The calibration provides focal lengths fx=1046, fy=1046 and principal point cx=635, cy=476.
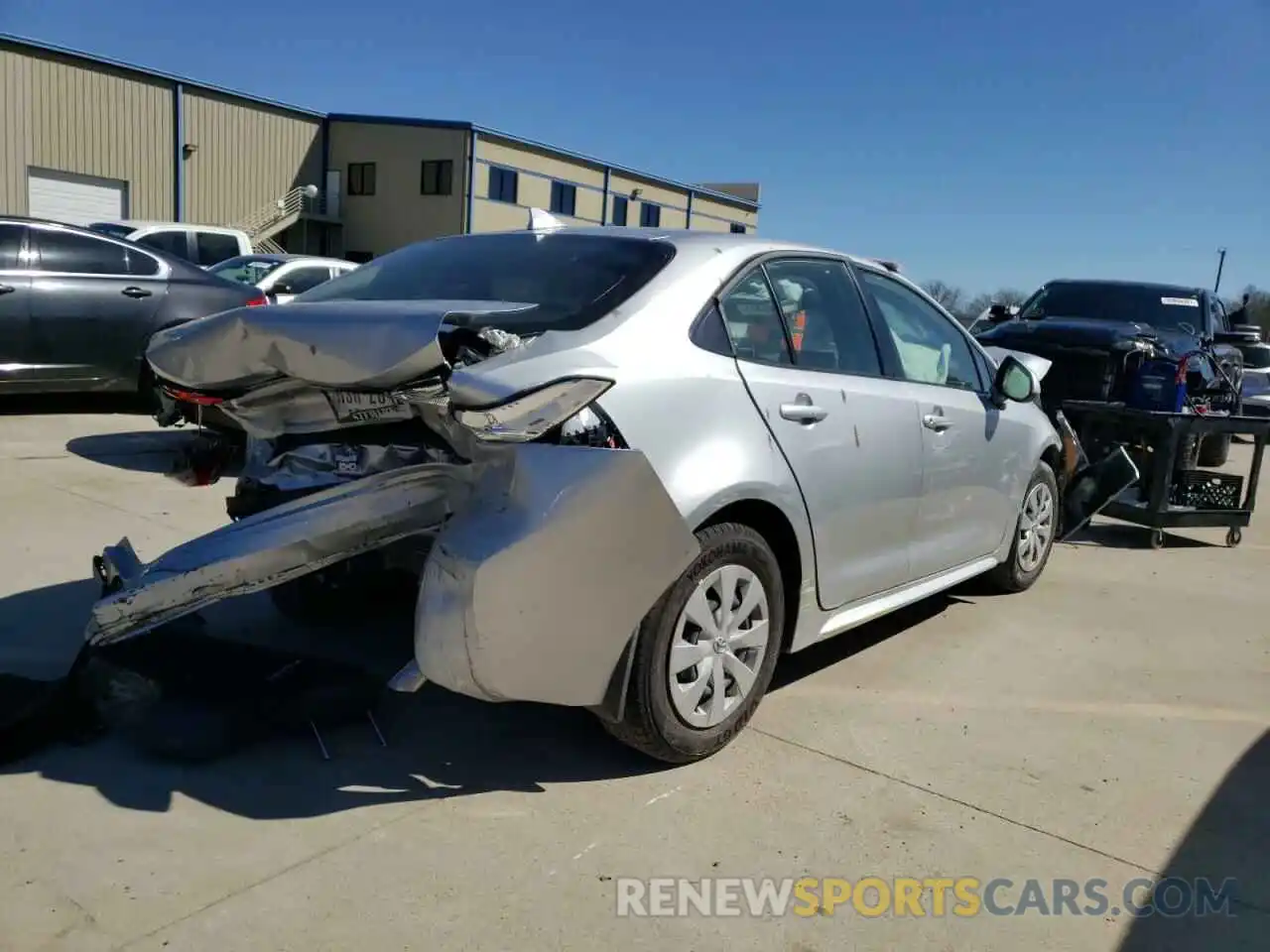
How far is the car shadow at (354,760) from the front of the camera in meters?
3.03

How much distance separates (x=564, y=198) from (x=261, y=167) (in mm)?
12326

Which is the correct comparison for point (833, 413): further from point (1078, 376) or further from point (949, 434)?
point (1078, 376)

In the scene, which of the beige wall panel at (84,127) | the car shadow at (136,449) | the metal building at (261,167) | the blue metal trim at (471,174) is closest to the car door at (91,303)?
the car shadow at (136,449)

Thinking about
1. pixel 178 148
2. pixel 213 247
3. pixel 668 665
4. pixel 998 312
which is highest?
pixel 178 148

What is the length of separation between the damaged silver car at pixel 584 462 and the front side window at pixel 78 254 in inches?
206

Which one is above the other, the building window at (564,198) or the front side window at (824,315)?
the building window at (564,198)

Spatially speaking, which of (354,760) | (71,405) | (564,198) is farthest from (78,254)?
(564,198)

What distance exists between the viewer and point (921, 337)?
4.57 metres

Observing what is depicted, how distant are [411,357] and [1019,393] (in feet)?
10.9

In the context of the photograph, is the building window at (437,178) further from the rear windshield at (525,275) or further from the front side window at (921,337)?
the rear windshield at (525,275)

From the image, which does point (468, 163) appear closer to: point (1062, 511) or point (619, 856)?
point (1062, 511)

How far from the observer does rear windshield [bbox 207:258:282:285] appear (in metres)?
12.6

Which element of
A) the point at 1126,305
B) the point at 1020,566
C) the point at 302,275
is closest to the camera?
the point at 1020,566

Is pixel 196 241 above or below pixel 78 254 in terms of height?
above
